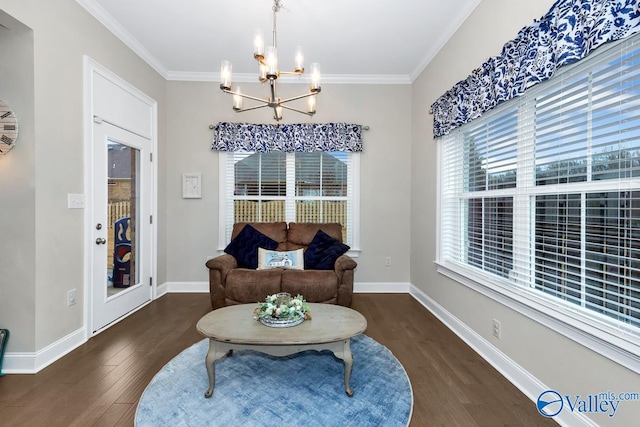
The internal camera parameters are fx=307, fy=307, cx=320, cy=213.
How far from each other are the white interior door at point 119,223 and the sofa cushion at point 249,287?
113 cm

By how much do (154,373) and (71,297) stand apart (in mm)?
1060

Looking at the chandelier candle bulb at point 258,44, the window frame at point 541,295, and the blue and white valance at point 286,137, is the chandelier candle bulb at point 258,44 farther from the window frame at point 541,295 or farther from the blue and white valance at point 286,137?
the blue and white valance at point 286,137

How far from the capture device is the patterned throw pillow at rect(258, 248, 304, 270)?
3605 mm

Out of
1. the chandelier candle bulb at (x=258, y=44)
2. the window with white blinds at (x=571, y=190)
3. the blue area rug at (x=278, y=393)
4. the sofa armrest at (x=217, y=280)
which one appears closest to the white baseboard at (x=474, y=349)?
the window with white blinds at (x=571, y=190)

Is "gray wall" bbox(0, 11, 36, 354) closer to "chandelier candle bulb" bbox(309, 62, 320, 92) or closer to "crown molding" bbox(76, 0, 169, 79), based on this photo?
"crown molding" bbox(76, 0, 169, 79)

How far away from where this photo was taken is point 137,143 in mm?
3555

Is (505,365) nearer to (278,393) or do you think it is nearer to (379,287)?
(278,393)

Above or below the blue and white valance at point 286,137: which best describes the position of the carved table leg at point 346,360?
below

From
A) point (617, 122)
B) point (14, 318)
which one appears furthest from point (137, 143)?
point (617, 122)

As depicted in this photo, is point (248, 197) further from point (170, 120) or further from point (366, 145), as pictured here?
point (366, 145)

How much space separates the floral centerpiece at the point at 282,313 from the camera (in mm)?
2057

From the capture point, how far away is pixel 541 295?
197cm

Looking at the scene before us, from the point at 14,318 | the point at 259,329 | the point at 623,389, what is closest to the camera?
the point at 623,389

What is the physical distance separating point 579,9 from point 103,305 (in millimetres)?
4186
